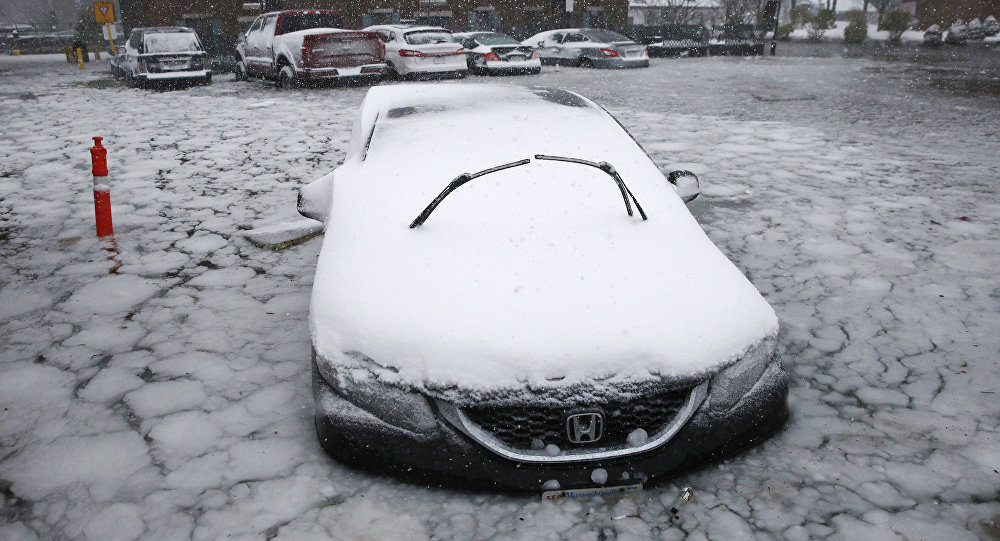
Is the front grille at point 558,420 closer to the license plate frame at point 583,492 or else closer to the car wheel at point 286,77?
the license plate frame at point 583,492

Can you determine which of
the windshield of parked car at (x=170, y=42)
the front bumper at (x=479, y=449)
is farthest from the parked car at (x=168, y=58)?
the front bumper at (x=479, y=449)

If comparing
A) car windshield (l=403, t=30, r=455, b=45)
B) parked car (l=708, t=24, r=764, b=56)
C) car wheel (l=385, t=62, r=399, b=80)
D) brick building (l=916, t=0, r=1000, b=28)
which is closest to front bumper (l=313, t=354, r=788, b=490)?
car wheel (l=385, t=62, r=399, b=80)

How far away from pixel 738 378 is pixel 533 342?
2.50 ft

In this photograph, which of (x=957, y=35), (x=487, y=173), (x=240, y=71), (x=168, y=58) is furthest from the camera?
(x=957, y=35)

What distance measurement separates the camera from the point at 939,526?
2268 millimetres

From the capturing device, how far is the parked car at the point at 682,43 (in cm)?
2452

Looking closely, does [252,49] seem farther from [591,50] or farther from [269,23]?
[591,50]

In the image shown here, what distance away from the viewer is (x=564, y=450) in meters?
2.28

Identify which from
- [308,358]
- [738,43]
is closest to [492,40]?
[738,43]

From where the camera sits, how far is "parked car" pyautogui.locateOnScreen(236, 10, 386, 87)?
1321 cm

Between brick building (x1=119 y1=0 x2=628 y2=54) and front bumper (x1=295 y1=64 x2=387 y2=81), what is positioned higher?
brick building (x1=119 y1=0 x2=628 y2=54)

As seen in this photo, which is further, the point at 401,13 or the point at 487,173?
the point at 401,13

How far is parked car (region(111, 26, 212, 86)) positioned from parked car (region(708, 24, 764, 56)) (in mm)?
18166

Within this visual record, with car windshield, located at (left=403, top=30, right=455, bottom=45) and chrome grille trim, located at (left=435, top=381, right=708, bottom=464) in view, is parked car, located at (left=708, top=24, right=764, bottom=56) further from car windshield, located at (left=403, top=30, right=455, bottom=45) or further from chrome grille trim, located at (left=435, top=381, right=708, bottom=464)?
chrome grille trim, located at (left=435, top=381, right=708, bottom=464)
